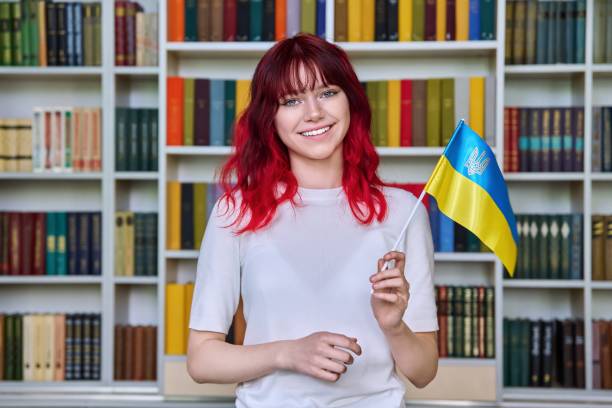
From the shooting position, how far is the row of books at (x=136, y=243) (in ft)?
11.4

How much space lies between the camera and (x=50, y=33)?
348cm

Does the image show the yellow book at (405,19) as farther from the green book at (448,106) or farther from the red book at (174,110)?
the red book at (174,110)

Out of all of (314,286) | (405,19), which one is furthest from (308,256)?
(405,19)

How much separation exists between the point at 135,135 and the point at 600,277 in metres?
2.03

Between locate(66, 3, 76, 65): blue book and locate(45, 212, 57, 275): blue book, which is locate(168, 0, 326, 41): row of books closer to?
locate(66, 3, 76, 65): blue book

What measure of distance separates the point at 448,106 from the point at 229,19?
96 centimetres

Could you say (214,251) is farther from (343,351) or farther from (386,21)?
(386,21)

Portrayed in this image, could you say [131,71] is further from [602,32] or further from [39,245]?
[602,32]

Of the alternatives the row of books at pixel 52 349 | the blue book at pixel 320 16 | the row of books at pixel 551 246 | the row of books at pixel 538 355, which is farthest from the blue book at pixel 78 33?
the row of books at pixel 538 355

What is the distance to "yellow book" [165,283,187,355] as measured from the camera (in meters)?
3.37

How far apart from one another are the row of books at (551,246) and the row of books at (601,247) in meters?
0.07

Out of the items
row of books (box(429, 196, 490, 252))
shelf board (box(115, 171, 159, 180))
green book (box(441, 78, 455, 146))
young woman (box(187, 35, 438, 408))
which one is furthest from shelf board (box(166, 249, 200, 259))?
young woman (box(187, 35, 438, 408))

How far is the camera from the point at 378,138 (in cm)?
339

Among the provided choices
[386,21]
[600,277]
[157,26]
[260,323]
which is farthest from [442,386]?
[260,323]
